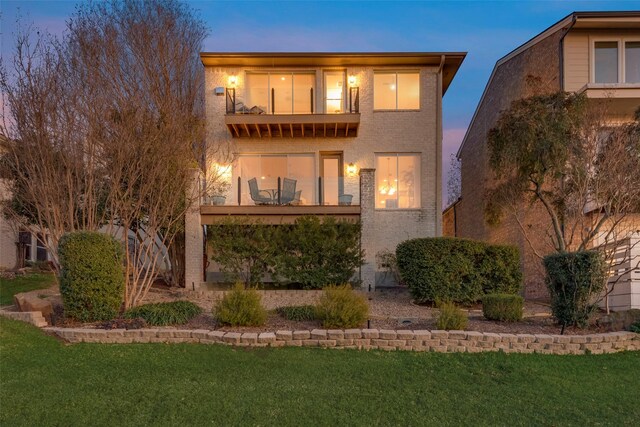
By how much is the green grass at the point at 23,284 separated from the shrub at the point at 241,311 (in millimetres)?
6321

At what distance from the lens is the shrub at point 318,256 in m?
13.7

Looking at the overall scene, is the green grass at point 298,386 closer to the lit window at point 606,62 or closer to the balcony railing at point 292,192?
the balcony railing at point 292,192

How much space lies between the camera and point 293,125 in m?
17.0

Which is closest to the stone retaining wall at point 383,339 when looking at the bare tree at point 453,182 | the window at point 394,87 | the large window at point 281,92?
the large window at point 281,92

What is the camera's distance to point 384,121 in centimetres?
1762

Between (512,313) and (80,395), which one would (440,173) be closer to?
(512,313)

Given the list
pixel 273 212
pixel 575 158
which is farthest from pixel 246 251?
pixel 575 158

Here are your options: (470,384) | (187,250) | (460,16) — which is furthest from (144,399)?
(460,16)

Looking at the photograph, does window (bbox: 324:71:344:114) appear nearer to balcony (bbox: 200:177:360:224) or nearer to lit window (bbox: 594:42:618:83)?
balcony (bbox: 200:177:360:224)

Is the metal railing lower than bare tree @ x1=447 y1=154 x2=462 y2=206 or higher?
higher

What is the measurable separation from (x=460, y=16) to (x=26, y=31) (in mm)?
13321

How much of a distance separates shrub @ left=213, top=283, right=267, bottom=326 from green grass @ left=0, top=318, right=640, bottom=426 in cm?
90

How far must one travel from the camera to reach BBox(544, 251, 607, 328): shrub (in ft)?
30.2

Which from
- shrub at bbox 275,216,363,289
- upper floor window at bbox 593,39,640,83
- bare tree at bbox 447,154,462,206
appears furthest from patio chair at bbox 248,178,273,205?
bare tree at bbox 447,154,462,206
